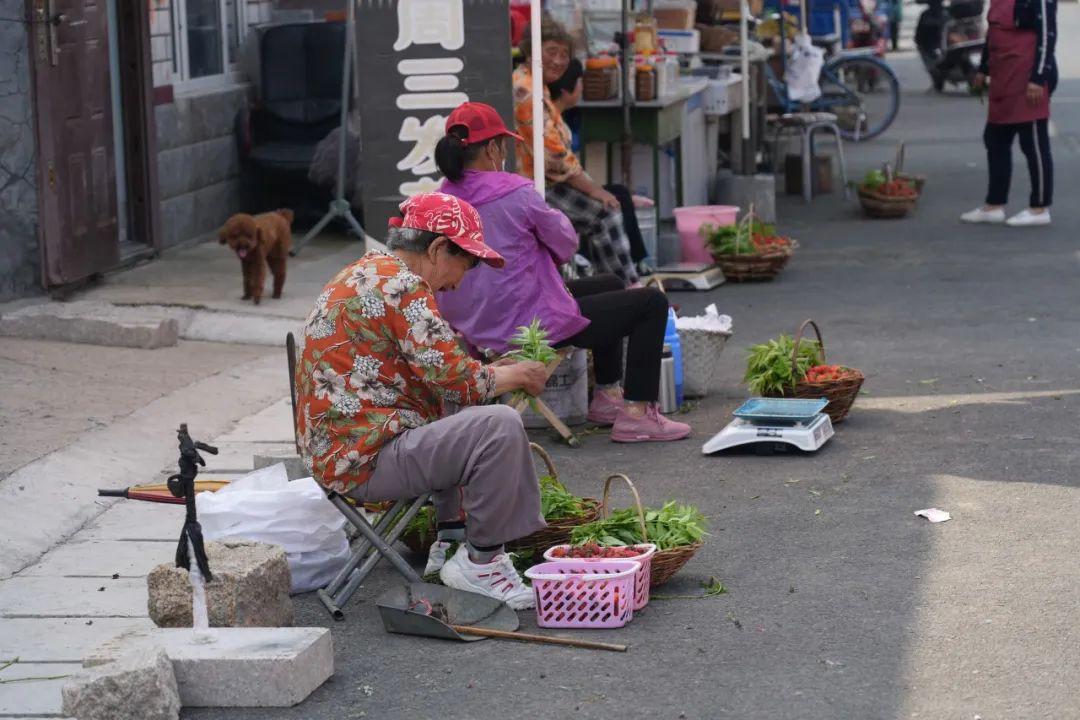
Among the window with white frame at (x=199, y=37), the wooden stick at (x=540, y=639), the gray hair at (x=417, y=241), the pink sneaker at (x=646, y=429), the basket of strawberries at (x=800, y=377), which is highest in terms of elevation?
the window with white frame at (x=199, y=37)

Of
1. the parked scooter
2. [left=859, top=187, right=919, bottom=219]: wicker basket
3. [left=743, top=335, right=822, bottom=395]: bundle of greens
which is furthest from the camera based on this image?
the parked scooter

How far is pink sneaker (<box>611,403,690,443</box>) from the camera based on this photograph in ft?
23.7

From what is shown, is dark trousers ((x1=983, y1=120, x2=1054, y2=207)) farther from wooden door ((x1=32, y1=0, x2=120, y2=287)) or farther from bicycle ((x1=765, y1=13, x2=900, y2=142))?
wooden door ((x1=32, y1=0, x2=120, y2=287))

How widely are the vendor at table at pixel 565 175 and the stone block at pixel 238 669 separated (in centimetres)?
460

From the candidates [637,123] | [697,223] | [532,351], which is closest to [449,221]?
[532,351]

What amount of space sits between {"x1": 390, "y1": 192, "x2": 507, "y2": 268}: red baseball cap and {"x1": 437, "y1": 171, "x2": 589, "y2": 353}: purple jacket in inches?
62.6

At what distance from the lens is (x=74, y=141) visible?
962 centimetres

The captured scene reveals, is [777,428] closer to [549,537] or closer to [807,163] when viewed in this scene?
[549,537]

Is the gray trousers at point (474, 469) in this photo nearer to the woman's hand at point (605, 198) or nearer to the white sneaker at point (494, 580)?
the white sneaker at point (494, 580)

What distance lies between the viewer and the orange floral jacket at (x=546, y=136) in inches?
347

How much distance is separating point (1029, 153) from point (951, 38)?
40.7ft

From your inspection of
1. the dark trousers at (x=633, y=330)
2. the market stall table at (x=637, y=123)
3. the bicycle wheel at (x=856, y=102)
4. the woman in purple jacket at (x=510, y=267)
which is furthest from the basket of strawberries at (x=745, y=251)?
the bicycle wheel at (x=856, y=102)

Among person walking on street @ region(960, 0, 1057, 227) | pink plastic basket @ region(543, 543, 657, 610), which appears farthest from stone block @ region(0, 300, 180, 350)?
person walking on street @ region(960, 0, 1057, 227)

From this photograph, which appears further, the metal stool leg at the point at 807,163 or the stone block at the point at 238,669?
the metal stool leg at the point at 807,163
